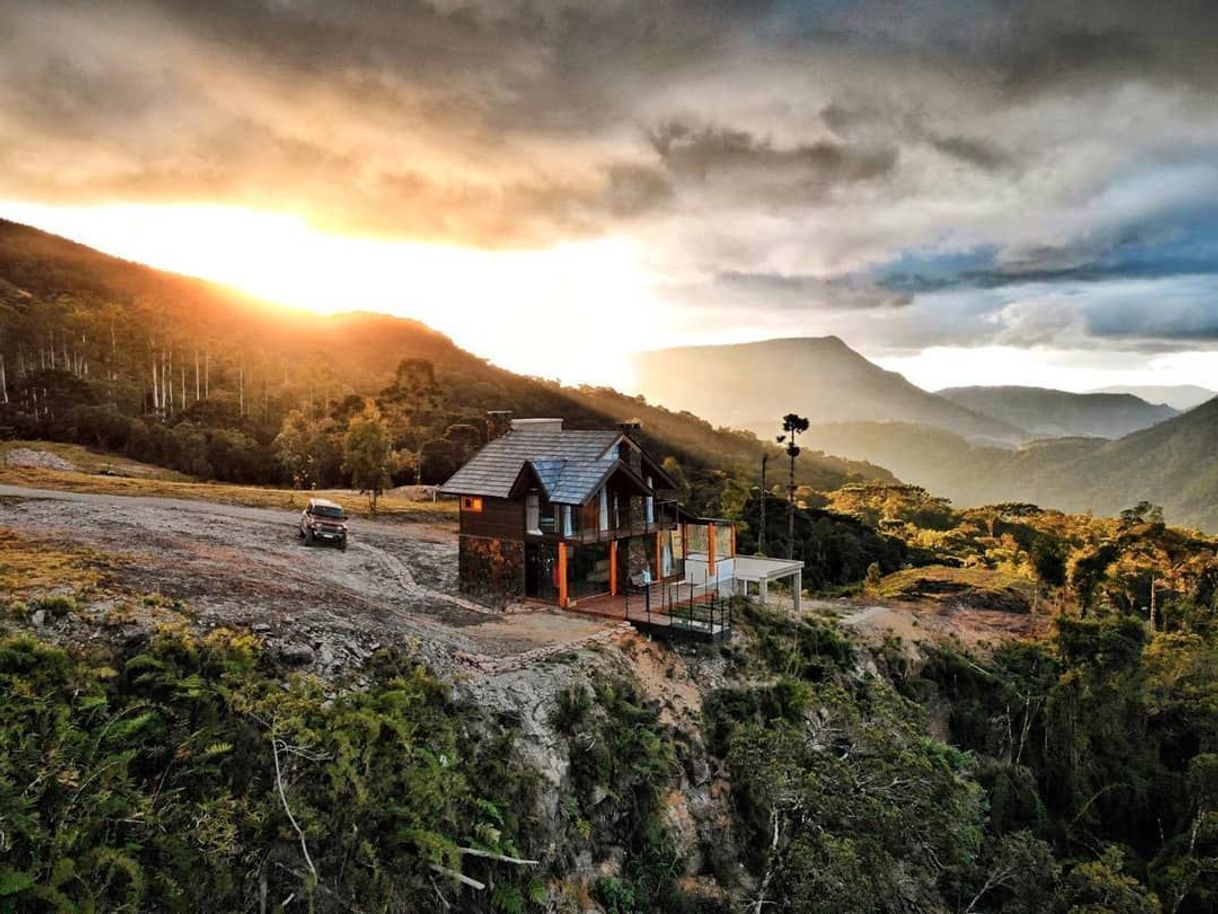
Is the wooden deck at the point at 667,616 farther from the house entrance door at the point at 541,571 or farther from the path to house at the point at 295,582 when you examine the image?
the house entrance door at the point at 541,571

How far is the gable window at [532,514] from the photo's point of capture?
2128cm

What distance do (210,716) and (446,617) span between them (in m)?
8.76

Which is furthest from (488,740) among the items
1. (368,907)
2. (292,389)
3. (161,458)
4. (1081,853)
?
(292,389)

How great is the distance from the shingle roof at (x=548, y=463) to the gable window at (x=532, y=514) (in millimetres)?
733

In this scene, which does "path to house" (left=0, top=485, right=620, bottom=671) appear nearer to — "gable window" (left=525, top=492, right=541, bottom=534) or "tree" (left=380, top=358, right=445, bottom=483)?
"gable window" (left=525, top=492, right=541, bottom=534)

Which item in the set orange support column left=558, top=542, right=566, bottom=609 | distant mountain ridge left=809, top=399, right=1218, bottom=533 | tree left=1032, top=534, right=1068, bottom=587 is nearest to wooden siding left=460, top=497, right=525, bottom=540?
orange support column left=558, top=542, right=566, bottom=609

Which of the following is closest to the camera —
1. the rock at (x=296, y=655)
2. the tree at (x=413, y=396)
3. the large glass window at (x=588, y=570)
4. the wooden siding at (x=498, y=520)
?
the rock at (x=296, y=655)

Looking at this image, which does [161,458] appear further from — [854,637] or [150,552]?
[854,637]

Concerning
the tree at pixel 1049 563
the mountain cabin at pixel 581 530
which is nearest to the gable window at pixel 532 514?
the mountain cabin at pixel 581 530

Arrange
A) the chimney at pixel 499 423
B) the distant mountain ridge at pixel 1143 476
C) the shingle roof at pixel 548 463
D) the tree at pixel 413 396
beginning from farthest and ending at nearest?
the distant mountain ridge at pixel 1143 476, the tree at pixel 413 396, the chimney at pixel 499 423, the shingle roof at pixel 548 463

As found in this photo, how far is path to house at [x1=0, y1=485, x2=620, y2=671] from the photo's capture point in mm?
14000

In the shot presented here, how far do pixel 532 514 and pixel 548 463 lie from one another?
5.91 feet

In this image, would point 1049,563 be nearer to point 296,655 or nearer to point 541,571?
point 541,571

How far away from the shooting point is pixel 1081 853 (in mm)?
24891
